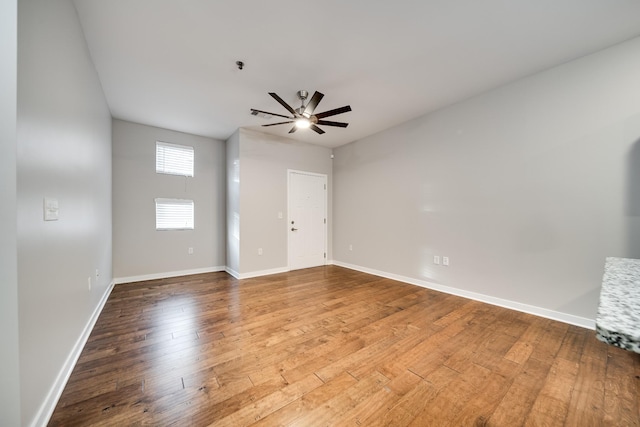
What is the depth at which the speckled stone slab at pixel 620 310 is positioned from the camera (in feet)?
1.78

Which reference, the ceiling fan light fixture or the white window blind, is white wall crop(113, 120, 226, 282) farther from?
the ceiling fan light fixture

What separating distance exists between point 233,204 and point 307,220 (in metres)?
1.62

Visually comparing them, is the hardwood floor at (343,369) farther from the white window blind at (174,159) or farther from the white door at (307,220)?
the white window blind at (174,159)

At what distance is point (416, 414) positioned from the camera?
1465 millimetres

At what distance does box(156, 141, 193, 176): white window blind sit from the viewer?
14.9ft

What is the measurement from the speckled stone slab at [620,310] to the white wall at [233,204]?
4.45 metres

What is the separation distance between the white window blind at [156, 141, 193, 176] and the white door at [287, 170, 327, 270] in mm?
2065

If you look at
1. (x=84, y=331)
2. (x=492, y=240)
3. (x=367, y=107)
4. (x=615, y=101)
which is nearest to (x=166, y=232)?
(x=84, y=331)

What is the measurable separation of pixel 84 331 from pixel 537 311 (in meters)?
4.83

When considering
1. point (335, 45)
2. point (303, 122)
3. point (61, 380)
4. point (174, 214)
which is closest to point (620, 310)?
point (335, 45)

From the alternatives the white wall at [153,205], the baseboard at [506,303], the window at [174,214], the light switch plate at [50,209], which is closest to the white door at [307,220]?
the white wall at [153,205]

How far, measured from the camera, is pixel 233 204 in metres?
4.77

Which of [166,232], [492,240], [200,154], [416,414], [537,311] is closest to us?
[416,414]

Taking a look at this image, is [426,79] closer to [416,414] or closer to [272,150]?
[272,150]
